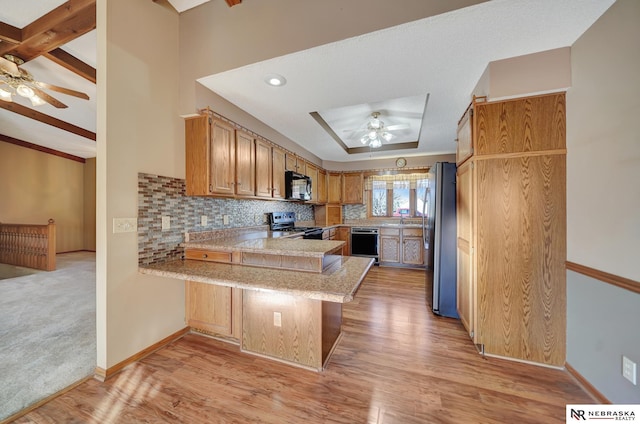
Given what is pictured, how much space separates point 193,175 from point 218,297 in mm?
1213

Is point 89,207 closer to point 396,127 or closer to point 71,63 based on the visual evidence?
point 71,63

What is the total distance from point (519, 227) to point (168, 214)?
10.1 ft

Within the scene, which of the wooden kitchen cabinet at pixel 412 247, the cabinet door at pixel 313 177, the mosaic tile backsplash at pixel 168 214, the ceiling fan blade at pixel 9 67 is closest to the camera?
the mosaic tile backsplash at pixel 168 214

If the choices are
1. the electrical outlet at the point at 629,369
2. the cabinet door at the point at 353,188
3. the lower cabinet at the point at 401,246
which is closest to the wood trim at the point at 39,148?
the cabinet door at the point at 353,188

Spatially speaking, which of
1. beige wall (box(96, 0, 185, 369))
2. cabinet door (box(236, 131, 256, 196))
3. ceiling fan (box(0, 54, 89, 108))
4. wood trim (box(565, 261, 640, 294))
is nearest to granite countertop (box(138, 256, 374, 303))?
beige wall (box(96, 0, 185, 369))

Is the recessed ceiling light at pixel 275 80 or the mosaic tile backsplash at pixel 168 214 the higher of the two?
the recessed ceiling light at pixel 275 80

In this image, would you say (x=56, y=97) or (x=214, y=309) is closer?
(x=214, y=309)

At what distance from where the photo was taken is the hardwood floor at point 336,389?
140 cm

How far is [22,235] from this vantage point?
4891 mm

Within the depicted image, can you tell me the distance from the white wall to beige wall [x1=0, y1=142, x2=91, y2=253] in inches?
391

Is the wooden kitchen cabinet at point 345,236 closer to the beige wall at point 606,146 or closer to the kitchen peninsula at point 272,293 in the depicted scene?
the kitchen peninsula at point 272,293

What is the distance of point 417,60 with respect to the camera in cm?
185

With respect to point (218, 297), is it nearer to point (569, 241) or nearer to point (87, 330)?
point (87, 330)

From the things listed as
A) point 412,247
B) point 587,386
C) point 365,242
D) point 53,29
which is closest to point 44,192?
point 53,29
